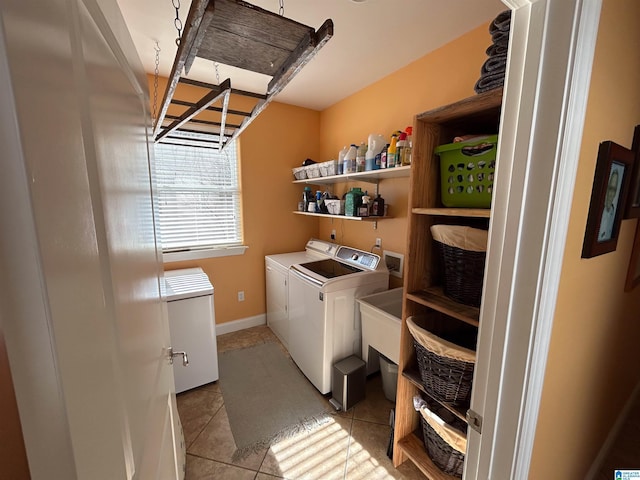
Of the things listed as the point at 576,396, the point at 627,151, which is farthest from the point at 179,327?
the point at 627,151

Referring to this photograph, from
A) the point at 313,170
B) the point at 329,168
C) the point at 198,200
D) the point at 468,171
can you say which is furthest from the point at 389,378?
the point at 198,200

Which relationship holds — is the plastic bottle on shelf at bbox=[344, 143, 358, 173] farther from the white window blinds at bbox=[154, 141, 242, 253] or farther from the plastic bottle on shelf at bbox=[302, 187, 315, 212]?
the white window blinds at bbox=[154, 141, 242, 253]

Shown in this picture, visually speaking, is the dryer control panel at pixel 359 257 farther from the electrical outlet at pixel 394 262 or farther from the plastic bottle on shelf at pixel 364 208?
the plastic bottle on shelf at pixel 364 208

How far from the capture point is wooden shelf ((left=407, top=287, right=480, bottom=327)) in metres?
1.09

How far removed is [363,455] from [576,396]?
1.17 metres

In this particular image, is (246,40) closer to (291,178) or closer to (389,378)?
(389,378)

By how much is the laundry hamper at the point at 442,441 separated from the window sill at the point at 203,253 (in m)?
2.17

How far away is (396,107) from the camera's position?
2.20 m

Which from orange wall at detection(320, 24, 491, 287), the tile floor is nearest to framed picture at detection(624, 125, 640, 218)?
orange wall at detection(320, 24, 491, 287)

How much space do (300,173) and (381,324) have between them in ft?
6.20

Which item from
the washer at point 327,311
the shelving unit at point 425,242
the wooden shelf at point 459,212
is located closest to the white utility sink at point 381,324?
the washer at point 327,311

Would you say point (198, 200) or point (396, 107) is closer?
point (396, 107)

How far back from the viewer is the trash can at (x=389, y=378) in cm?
196

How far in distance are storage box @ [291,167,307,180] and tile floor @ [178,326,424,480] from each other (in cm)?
222
